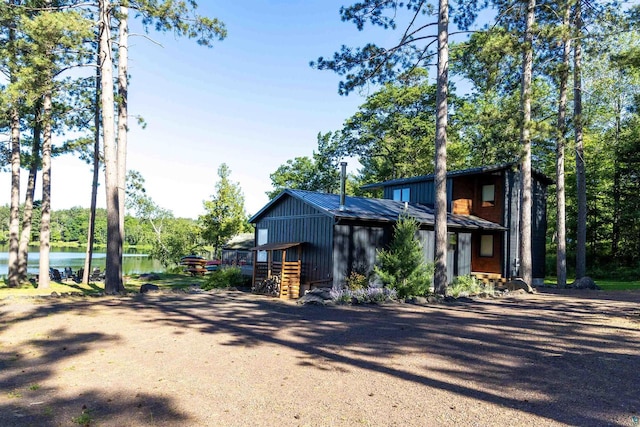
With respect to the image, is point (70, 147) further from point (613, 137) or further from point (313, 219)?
point (613, 137)

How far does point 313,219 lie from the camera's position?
16.4 m

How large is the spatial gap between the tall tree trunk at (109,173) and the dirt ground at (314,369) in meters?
3.73

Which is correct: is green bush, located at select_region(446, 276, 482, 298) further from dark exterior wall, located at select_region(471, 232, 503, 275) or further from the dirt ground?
Answer: dark exterior wall, located at select_region(471, 232, 503, 275)

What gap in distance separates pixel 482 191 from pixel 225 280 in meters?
13.6

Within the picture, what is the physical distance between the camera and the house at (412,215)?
51.0 feet

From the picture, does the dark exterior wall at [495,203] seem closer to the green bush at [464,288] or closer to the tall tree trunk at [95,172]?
the green bush at [464,288]

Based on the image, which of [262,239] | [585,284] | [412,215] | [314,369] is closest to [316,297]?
[412,215]

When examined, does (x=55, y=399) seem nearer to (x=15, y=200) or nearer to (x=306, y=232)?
(x=306, y=232)

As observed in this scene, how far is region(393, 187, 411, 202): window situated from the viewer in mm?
23359

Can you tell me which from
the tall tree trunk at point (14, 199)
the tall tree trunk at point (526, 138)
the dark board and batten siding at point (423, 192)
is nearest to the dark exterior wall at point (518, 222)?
Answer: the dark board and batten siding at point (423, 192)

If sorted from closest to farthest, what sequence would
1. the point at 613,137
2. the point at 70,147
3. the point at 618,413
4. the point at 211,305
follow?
the point at 618,413 < the point at 211,305 < the point at 70,147 < the point at 613,137

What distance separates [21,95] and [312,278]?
39.0ft

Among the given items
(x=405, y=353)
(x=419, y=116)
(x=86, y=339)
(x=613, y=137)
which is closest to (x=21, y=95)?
(x=86, y=339)

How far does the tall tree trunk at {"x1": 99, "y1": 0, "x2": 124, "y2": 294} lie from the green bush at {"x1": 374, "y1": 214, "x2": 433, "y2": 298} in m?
8.48
